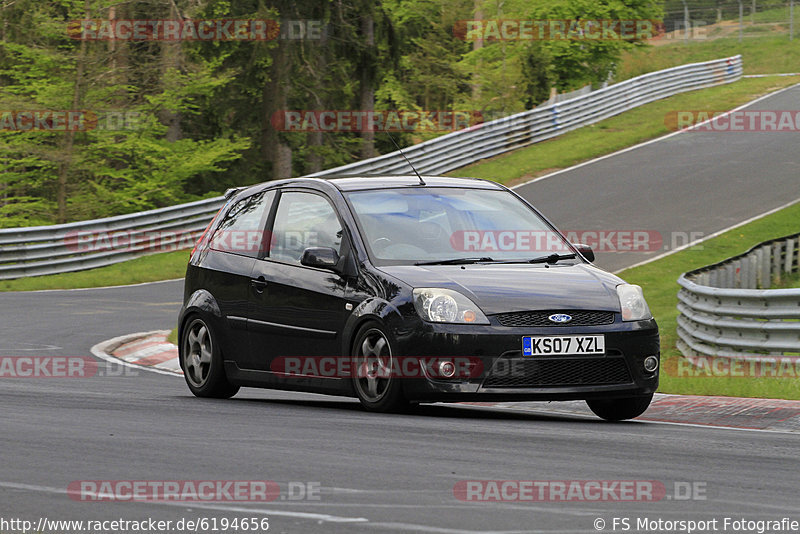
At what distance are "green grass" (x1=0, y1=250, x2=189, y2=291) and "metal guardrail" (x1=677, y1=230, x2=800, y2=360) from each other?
13427mm

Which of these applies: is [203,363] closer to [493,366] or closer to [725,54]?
[493,366]

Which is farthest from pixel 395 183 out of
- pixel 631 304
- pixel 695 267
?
pixel 695 267

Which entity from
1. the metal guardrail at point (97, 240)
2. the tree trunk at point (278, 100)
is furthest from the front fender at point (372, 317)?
the tree trunk at point (278, 100)

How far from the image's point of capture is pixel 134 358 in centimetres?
1501

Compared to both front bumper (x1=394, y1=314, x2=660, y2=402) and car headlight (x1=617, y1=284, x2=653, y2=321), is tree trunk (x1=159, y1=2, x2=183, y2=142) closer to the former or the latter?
car headlight (x1=617, y1=284, x2=653, y2=321)

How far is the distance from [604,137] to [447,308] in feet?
97.6

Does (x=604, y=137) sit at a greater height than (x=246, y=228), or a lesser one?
lesser

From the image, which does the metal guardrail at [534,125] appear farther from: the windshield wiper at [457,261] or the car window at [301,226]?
the windshield wiper at [457,261]

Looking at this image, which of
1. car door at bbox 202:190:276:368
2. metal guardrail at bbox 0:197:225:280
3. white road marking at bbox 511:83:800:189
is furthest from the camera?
white road marking at bbox 511:83:800:189

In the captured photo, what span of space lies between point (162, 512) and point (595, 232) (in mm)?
21447

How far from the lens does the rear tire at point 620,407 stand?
29.9ft

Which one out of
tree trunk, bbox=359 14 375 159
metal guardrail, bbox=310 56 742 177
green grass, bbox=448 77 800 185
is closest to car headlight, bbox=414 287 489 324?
metal guardrail, bbox=310 56 742 177

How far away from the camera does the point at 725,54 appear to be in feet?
219

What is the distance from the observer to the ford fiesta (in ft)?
28.0
